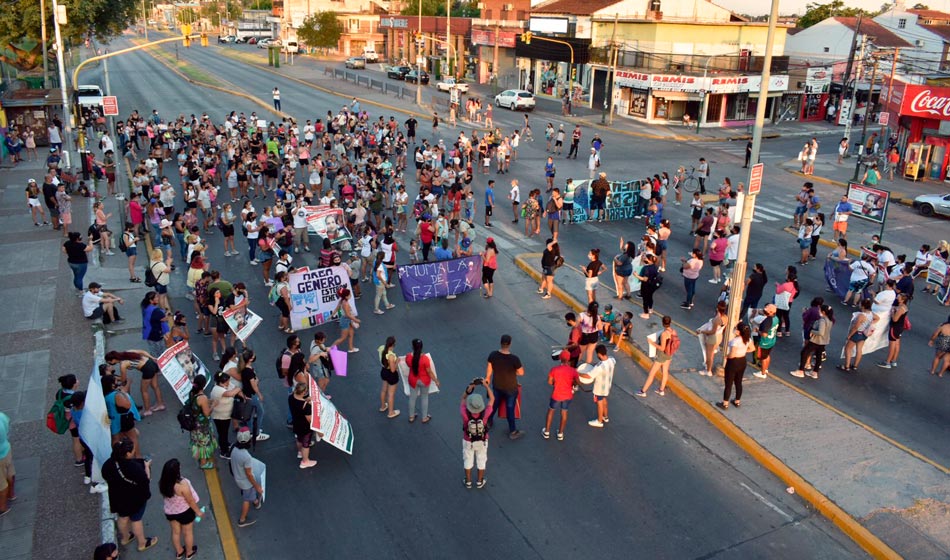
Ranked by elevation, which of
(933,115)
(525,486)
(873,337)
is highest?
(933,115)

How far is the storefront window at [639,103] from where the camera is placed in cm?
5297

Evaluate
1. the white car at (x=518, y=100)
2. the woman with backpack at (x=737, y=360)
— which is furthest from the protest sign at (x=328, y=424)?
the white car at (x=518, y=100)

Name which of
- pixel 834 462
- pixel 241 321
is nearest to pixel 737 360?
pixel 834 462

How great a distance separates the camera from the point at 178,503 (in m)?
8.27

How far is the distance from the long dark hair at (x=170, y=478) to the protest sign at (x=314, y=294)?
281 inches

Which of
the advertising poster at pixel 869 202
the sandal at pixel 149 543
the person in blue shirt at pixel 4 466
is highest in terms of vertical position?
the advertising poster at pixel 869 202

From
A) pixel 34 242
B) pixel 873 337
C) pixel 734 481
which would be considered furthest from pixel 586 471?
pixel 34 242

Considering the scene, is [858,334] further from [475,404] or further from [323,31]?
[323,31]

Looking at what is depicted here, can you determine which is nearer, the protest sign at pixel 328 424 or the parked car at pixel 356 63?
the protest sign at pixel 328 424

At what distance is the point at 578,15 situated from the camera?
60156 mm

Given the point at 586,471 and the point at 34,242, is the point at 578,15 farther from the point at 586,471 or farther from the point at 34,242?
the point at 586,471

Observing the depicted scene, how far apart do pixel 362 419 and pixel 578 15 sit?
5503cm

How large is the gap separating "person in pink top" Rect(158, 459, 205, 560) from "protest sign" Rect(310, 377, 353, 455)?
2161 millimetres

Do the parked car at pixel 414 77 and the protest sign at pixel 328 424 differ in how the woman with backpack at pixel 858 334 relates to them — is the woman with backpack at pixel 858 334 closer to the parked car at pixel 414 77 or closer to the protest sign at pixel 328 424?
the protest sign at pixel 328 424
